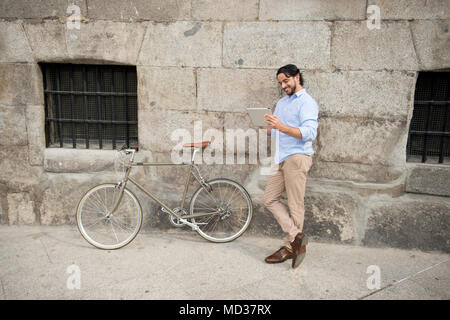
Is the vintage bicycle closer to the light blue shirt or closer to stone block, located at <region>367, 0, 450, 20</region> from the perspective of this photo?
the light blue shirt

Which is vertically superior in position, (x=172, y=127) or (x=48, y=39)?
(x=48, y=39)

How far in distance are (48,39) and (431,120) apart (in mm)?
4504

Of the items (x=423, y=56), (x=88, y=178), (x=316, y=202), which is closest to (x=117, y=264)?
(x=88, y=178)

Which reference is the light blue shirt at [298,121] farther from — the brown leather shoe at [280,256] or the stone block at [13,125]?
the stone block at [13,125]

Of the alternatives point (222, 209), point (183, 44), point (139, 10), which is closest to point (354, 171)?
point (222, 209)

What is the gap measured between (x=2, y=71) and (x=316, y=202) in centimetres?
411

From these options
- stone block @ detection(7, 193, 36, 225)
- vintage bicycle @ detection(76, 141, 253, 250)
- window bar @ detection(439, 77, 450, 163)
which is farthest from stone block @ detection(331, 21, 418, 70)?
stone block @ detection(7, 193, 36, 225)

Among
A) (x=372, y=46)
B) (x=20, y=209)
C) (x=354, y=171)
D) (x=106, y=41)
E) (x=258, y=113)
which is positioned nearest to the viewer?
(x=258, y=113)

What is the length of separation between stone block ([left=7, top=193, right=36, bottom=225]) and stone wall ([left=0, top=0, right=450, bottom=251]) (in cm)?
12

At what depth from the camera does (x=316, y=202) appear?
3.66m

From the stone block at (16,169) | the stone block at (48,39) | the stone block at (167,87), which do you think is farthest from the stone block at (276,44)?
the stone block at (16,169)

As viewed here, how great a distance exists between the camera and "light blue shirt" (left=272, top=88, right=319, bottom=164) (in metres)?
2.84

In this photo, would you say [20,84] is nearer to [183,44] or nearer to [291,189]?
[183,44]

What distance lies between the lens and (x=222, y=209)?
3.58m
